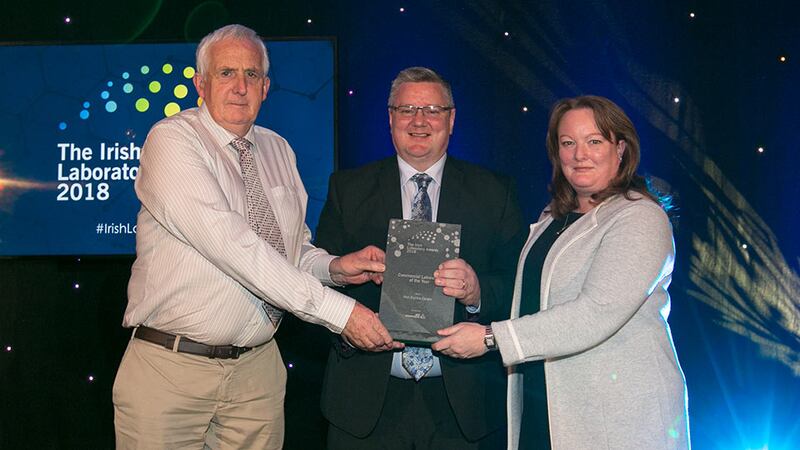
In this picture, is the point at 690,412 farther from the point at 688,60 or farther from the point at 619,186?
the point at 619,186

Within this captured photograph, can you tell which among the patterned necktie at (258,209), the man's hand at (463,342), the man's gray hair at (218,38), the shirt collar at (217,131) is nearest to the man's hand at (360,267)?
the patterned necktie at (258,209)

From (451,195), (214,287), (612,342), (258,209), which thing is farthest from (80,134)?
(612,342)

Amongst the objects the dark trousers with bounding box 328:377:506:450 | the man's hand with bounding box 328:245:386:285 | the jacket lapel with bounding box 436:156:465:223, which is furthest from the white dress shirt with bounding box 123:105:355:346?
the jacket lapel with bounding box 436:156:465:223

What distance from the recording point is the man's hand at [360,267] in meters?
2.69

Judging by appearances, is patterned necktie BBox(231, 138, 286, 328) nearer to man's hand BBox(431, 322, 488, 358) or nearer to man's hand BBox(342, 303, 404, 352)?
man's hand BBox(342, 303, 404, 352)

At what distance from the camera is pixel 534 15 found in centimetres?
416

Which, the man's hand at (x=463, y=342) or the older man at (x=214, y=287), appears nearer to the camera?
the man's hand at (x=463, y=342)

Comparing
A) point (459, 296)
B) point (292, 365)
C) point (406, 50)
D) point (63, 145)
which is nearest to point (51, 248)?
point (63, 145)

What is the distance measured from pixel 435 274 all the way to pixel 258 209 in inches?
27.6

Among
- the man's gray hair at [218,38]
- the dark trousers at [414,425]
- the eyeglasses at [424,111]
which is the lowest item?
the dark trousers at [414,425]

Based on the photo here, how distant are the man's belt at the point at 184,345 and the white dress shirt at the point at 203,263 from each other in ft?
0.07

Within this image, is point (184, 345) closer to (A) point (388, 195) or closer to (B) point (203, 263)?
(B) point (203, 263)

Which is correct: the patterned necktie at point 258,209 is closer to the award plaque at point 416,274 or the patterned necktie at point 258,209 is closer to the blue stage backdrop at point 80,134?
the award plaque at point 416,274

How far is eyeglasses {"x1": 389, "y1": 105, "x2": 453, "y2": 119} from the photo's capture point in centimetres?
289
